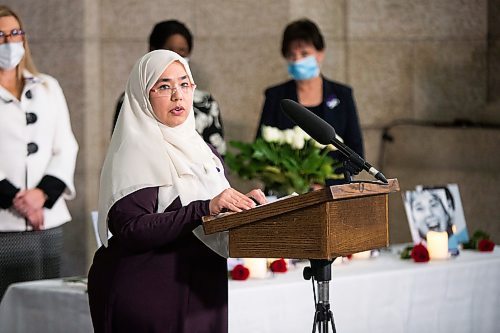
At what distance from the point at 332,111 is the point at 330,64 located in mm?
1954

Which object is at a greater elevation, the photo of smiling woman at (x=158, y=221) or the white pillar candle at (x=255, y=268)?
the photo of smiling woman at (x=158, y=221)

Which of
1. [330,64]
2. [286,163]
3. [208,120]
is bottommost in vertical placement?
[286,163]

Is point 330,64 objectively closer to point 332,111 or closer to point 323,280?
point 332,111

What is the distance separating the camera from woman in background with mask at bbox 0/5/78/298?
549cm

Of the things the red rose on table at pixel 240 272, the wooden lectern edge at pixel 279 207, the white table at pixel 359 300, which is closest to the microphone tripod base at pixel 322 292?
the wooden lectern edge at pixel 279 207

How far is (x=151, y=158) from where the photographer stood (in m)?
3.62

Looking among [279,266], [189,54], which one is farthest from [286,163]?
[189,54]

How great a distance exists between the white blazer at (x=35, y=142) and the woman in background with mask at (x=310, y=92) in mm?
1330

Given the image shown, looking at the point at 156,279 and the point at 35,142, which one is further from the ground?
the point at 35,142

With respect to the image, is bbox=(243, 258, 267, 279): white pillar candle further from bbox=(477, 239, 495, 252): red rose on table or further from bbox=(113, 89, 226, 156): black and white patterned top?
bbox=(477, 239, 495, 252): red rose on table

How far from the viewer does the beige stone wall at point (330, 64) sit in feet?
25.7

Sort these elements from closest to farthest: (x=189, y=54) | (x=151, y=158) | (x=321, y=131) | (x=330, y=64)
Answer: (x=321, y=131), (x=151, y=158), (x=189, y=54), (x=330, y=64)

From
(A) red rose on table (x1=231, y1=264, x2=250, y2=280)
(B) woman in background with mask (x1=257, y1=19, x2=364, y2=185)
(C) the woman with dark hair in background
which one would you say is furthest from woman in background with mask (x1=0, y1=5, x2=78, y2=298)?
(B) woman in background with mask (x1=257, y1=19, x2=364, y2=185)

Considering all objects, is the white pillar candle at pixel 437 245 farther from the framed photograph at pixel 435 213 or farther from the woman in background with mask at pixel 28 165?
the woman in background with mask at pixel 28 165
